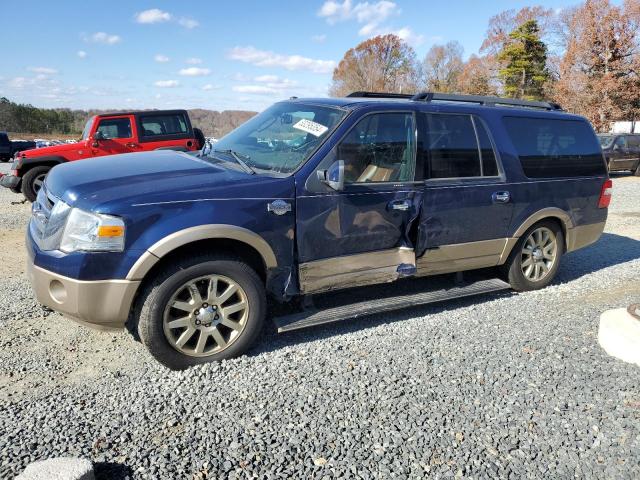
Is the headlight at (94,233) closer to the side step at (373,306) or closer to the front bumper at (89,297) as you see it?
the front bumper at (89,297)

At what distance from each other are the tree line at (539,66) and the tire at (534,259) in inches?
1187

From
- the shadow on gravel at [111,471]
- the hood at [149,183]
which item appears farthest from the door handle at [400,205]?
the shadow on gravel at [111,471]

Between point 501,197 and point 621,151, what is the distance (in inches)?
662

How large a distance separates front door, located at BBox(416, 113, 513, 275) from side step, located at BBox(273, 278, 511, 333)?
21cm

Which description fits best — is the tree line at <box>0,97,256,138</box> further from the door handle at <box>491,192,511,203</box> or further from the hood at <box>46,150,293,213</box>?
the door handle at <box>491,192,511,203</box>

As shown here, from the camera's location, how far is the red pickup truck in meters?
10.2

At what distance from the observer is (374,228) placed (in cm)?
394

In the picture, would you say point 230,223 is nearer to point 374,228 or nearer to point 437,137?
point 374,228

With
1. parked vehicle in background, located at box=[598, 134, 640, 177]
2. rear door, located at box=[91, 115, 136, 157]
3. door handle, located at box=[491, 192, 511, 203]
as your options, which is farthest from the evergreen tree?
door handle, located at box=[491, 192, 511, 203]

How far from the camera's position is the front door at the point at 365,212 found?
3678 millimetres

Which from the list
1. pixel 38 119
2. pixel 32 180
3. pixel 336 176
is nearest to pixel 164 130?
pixel 32 180

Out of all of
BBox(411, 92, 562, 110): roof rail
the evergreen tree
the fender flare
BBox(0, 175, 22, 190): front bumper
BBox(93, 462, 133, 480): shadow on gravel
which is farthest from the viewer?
the evergreen tree

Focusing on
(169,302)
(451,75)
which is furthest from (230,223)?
(451,75)

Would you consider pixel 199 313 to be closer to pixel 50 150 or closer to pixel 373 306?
pixel 373 306
